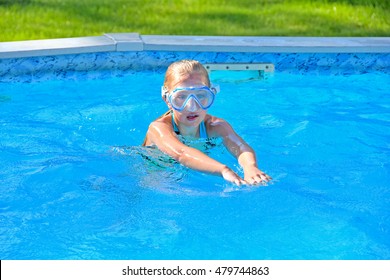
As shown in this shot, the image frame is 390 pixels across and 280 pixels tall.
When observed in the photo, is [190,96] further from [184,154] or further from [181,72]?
[184,154]

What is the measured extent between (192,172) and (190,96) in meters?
0.47

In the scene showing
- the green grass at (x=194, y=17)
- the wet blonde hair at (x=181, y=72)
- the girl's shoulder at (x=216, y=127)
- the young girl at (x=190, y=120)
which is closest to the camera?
the young girl at (x=190, y=120)

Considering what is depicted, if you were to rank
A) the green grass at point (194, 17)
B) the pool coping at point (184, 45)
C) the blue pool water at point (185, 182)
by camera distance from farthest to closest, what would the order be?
the green grass at point (194, 17), the pool coping at point (184, 45), the blue pool water at point (185, 182)

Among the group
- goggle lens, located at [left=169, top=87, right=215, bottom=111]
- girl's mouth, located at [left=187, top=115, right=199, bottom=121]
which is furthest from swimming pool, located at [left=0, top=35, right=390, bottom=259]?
goggle lens, located at [left=169, top=87, right=215, bottom=111]

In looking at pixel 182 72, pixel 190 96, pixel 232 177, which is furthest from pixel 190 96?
pixel 232 177

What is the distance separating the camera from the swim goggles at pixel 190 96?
15.8 feet

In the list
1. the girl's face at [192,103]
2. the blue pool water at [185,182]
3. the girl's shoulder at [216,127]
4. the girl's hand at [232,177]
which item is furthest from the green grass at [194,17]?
the girl's hand at [232,177]

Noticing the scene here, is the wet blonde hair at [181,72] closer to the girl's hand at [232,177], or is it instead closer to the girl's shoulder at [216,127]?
the girl's shoulder at [216,127]

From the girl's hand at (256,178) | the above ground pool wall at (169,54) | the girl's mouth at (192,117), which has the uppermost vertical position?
the above ground pool wall at (169,54)

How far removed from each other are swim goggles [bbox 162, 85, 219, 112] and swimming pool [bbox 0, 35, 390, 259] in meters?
0.39

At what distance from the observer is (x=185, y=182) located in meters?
5.00

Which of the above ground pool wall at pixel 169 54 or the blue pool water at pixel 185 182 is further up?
the above ground pool wall at pixel 169 54
